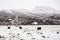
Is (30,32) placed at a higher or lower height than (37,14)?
lower

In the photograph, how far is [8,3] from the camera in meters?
2.29

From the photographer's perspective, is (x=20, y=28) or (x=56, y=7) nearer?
(x=20, y=28)

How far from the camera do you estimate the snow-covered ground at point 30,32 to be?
2094mm

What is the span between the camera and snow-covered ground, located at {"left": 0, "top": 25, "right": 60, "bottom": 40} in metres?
2.09

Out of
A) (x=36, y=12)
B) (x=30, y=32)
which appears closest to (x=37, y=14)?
(x=36, y=12)

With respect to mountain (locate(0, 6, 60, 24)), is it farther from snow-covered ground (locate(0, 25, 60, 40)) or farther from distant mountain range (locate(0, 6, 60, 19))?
snow-covered ground (locate(0, 25, 60, 40))

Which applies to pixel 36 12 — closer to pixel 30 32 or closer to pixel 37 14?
pixel 37 14

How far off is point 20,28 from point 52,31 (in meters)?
0.77

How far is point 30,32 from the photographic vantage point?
220 centimetres

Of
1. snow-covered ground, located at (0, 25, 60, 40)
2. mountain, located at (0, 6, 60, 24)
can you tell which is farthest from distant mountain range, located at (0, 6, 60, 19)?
snow-covered ground, located at (0, 25, 60, 40)

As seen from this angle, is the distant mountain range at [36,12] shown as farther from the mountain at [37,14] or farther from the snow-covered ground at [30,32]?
the snow-covered ground at [30,32]

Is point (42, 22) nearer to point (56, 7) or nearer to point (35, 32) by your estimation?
point (35, 32)

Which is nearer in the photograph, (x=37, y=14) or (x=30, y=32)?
(x=30, y=32)

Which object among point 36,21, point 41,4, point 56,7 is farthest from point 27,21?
point 56,7
